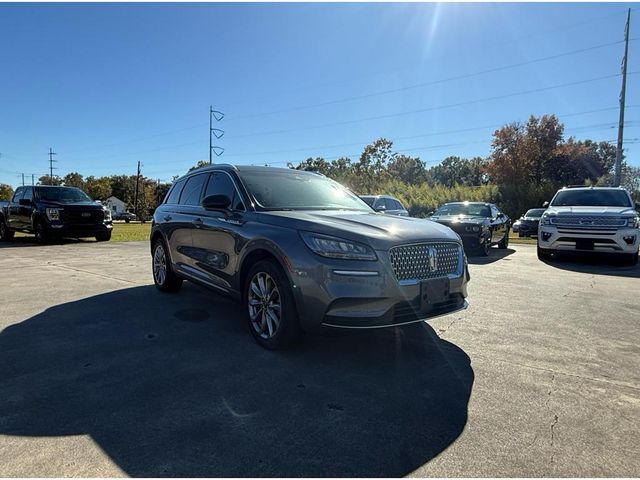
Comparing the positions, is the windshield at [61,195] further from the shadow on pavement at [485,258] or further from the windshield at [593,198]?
the windshield at [593,198]

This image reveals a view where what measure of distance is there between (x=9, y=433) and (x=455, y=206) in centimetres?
1277

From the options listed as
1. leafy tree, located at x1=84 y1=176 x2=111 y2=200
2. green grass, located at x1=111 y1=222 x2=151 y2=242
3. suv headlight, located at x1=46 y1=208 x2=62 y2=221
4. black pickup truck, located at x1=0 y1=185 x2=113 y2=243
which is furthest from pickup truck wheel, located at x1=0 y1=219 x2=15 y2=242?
leafy tree, located at x1=84 y1=176 x2=111 y2=200

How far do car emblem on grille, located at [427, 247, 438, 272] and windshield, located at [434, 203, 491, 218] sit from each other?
9.57 m

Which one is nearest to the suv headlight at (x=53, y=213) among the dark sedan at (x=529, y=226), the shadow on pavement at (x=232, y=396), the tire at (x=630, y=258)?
the shadow on pavement at (x=232, y=396)

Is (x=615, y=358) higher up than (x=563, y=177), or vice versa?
(x=563, y=177)

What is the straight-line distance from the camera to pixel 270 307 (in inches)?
157

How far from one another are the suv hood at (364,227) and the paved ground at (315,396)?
1083mm

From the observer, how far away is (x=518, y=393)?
3217 millimetres

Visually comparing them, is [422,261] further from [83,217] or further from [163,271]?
[83,217]

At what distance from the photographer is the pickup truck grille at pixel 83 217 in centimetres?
1433

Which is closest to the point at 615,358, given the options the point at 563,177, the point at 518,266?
the point at 518,266

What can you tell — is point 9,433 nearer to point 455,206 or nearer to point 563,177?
point 455,206

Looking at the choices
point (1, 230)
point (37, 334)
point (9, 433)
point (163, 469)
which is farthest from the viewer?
point (1, 230)

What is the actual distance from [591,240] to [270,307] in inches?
356
